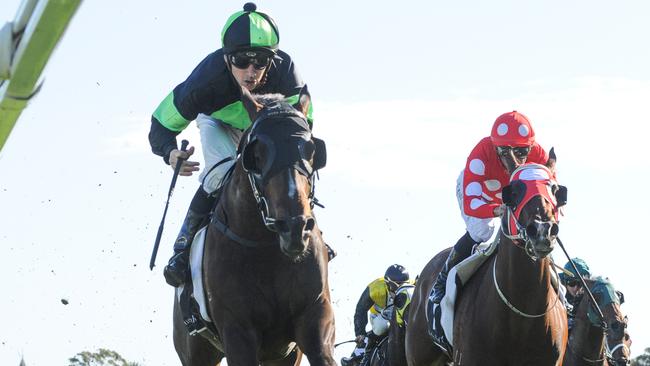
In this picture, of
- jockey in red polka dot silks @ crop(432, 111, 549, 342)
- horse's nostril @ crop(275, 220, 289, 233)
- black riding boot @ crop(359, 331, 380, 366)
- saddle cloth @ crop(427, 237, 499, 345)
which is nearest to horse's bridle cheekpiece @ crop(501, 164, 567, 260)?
jockey in red polka dot silks @ crop(432, 111, 549, 342)

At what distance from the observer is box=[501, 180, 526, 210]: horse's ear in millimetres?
8008

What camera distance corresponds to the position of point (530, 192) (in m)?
7.96

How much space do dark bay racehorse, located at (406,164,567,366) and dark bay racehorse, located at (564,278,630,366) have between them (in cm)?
618

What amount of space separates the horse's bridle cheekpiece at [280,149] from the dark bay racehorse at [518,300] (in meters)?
2.03

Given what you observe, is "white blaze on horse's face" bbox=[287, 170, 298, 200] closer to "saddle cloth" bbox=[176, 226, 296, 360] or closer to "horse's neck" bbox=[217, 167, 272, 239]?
"horse's neck" bbox=[217, 167, 272, 239]

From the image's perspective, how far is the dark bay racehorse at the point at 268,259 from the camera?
6.11 meters

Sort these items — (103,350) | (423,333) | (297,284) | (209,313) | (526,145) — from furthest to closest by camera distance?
(103,350)
(423,333)
(526,145)
(209,313)
(297,284)

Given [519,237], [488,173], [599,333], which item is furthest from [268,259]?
[599,333]

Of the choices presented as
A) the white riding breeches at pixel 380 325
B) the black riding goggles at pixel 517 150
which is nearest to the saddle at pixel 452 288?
the black riding goggles at pixel 517 150

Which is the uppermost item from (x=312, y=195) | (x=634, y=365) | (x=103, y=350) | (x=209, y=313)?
(x=312, y=195)

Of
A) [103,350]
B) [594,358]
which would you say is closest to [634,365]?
[594,358]

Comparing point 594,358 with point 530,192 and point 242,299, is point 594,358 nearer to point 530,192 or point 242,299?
point 530,192

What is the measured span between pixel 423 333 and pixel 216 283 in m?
3.92

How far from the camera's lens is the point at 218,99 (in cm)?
764
